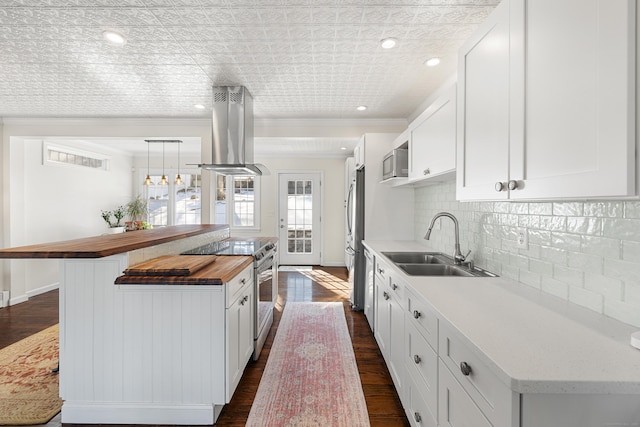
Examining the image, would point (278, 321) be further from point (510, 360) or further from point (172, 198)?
point (172, 198)

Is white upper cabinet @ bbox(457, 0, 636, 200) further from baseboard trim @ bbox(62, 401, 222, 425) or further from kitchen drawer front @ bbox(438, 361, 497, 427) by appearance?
baseboard trim @ bbox(62, 401, 222, 425)

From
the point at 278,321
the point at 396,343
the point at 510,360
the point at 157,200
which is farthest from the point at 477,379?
the point at 157,200

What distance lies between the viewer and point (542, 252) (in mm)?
1401

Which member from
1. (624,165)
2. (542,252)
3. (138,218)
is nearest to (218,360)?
(542,252)

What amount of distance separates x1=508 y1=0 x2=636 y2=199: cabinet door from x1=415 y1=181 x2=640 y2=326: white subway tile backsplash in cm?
32

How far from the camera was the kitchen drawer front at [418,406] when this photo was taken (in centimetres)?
127

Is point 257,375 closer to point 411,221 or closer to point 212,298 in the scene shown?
point 212,298

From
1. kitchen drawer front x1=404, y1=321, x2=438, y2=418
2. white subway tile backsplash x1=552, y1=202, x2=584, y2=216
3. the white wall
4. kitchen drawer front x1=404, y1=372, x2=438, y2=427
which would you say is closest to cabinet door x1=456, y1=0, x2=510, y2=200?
white subway tile backsplash x1=552, y1=202, x2=584, y2=216

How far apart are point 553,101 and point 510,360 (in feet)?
2.61

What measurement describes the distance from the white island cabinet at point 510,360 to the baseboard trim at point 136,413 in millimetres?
1184

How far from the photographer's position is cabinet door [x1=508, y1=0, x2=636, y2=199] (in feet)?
2.36

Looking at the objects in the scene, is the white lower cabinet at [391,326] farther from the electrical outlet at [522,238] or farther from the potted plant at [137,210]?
the potted plant at [137,210]

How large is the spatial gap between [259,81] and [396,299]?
86.7 inches

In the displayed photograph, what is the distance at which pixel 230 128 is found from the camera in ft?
9.65
